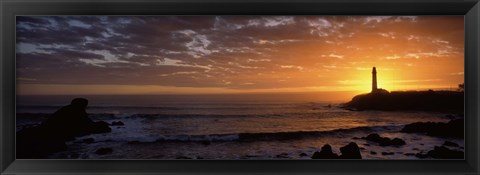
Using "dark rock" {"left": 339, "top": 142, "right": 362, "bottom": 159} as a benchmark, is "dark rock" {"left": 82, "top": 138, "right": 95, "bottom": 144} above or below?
above

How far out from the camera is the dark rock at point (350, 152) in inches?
85.7

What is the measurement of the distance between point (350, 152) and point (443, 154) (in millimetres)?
494

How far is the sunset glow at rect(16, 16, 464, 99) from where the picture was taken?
2.16 m

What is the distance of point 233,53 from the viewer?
2227mm

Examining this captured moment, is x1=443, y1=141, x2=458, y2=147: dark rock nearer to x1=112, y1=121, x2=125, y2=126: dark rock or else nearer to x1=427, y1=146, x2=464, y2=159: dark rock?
x1=427, y1=146, x2=464, y2=159: dark rock

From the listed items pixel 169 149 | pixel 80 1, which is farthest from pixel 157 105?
pixel 80 1

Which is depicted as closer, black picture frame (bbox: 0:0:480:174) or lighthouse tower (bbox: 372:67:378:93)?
black picture frame (bbox: 0:0:480:174)

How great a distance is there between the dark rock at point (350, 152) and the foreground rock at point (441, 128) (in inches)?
12.6

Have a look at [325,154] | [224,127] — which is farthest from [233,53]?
[325,154]

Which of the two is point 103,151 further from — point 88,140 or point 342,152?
point 342,152

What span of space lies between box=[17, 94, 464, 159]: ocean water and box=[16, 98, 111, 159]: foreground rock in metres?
0.03

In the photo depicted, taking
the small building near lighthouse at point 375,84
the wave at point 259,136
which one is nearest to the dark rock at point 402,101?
the small building near lighthouse at point 375,84

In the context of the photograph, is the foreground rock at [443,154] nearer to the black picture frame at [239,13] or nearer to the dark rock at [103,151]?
the black picture frame at [239,13]

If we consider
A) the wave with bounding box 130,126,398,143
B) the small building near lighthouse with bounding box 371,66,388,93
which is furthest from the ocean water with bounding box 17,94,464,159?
the small building near lighthouse with bounding box 371,66,388,93
